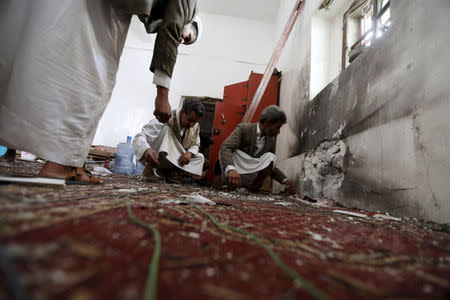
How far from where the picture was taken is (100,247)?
319 millimetres

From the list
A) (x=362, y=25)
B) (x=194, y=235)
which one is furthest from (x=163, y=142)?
(x=362, y=25)

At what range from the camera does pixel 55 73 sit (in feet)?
2.85

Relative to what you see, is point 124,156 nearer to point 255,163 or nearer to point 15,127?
point 255,163

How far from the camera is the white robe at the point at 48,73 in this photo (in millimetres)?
834

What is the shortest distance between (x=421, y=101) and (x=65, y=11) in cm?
177

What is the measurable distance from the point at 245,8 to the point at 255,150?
5062 mm

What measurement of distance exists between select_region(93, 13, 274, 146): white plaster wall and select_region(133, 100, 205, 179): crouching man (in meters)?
3.27

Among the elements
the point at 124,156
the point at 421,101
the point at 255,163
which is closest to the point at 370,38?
the point at 421,101

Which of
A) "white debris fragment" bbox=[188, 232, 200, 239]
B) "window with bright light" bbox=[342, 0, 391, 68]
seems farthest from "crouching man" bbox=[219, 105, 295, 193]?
"white debris fragment" bbox=[188, 232, 200, 239]

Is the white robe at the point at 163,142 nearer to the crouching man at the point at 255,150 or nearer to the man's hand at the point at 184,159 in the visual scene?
the man's hand at the point at 184,159

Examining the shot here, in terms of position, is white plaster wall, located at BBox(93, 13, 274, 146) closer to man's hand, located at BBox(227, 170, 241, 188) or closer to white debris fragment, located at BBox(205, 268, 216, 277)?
man's hand, located at BBox(227, 170, 241, 188)

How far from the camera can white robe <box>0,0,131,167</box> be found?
83 centimetres

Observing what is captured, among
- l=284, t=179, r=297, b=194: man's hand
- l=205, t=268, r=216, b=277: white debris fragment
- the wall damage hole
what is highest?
the wall damage hole

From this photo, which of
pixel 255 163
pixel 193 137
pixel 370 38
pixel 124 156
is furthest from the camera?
pixel 124 156
